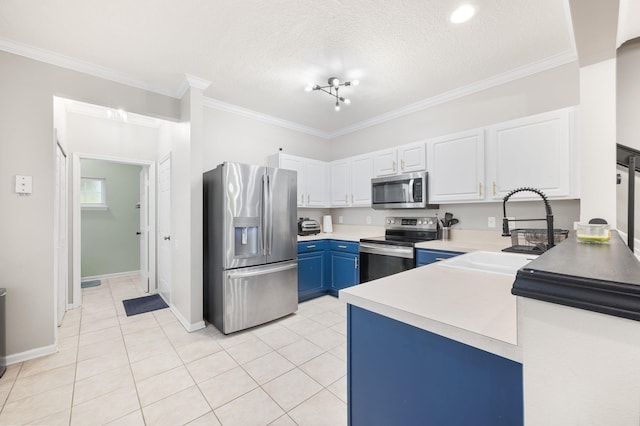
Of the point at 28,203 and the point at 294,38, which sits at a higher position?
the point at 294,38

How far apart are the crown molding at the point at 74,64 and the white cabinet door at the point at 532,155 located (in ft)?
12.1

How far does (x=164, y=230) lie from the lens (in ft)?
12.7

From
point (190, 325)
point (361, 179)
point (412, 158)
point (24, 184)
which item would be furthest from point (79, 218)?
point (412, 158)

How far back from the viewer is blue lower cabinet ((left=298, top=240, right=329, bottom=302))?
3.65 metres

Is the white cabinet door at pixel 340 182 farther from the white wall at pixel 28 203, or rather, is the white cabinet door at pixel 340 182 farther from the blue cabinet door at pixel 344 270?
the white wall at pixel 28 203

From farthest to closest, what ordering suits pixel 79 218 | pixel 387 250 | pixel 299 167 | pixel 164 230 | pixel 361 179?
pixel 299 167 < pixel 361 179 < pixel 164 230 < pixel 79 218 < pixel 387 250

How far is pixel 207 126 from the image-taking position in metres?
Answer: 3.43

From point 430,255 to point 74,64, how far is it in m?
3.95

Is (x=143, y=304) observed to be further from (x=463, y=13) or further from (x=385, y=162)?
(x=463, y=13)

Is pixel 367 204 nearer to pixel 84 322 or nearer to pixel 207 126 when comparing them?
pixel 207 126

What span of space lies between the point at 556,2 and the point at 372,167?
231 centimetres

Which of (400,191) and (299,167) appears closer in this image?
(400,191)

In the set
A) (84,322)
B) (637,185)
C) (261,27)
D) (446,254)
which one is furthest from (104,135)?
(637,185)

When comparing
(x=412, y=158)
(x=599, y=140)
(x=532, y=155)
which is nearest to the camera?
(x=599, y=140)
